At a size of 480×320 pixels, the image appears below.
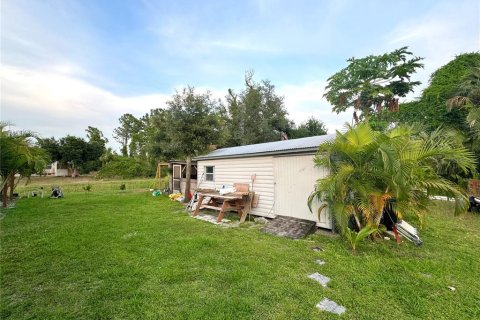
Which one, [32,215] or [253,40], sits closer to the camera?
[32,215]

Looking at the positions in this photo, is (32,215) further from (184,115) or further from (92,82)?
(184,115)

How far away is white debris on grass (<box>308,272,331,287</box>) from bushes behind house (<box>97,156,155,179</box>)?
26.2 metres

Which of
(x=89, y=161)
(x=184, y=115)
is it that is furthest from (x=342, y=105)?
(x=89, y=161)

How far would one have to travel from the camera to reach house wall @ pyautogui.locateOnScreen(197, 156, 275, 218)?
7090 mm

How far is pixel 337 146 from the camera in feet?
14.9

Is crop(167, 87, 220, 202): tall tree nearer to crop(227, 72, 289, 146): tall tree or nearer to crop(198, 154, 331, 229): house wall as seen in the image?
crop(198, 154, 331, 229): house wall

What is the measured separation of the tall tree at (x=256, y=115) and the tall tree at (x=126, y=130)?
21436mm

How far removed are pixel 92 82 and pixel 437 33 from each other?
13.4m

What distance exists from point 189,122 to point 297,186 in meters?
6.57

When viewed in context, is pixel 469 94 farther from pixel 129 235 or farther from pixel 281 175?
pixel 129 235

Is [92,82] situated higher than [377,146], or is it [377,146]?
[92,82]

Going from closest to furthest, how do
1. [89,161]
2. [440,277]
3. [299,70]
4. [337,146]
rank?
1. [440,277]
2. [337,146]
3. [299,70]
4. [89,161]

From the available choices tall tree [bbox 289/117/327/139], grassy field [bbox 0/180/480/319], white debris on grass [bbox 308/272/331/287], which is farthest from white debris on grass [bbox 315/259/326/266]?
tall tree [bbox 289/117/327/139]

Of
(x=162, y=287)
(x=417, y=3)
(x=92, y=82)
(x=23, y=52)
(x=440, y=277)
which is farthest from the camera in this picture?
(x=92, y=82)
